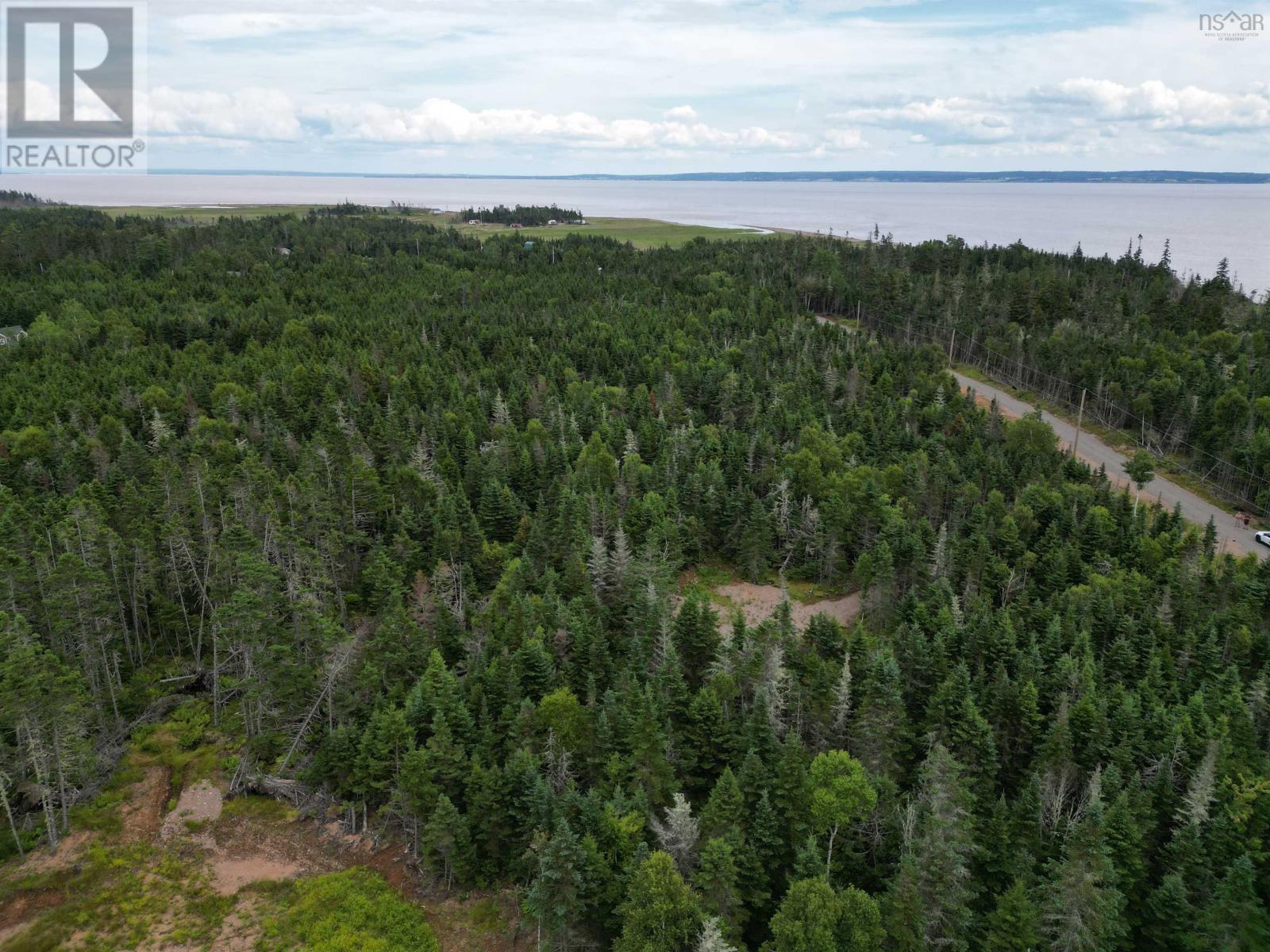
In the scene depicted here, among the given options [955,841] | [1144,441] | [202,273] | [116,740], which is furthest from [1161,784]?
[202,273]

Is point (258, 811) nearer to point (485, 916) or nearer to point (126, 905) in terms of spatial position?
point (126, 905)

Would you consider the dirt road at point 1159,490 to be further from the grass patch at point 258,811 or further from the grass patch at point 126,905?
the grass patch at point 126,905

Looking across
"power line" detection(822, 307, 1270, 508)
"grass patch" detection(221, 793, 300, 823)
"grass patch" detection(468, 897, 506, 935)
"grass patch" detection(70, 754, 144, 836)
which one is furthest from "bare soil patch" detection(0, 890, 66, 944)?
"power line" detection(822, 307, 1270, 508)

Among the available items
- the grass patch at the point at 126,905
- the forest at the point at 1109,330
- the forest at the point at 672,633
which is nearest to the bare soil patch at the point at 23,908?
the grass patch at the point at 126,905

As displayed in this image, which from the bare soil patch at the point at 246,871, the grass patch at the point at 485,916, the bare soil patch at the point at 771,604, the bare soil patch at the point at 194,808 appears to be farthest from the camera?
the bare soil patch at the point at 771,604

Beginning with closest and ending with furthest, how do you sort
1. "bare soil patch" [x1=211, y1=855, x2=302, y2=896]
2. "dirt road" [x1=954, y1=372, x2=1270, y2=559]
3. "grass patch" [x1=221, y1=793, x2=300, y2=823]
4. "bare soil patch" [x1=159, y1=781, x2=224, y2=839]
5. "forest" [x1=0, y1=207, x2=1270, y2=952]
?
"forest" [x1=0, y1=207, x2=1270, y2=952] < "bare soil patch" [x1=211, y1=855, x2=302, y2=896] < "bare soil patch" [x1=159, y1=781, x2=224, y2=839] < "grass patch" [x1=221, y1=793, x2=300, y2=823] < "dirt road" [x1=954, y1=372, x2=1270, y2=559]

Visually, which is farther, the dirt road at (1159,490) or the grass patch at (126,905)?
the dirt road at (1159,490)

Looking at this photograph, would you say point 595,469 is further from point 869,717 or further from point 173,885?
point 173,885

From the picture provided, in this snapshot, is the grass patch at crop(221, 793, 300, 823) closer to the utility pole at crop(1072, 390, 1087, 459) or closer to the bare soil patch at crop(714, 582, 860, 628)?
the bare soil patch at crop(714, 582, 860, 628)

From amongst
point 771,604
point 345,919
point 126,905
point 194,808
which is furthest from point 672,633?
point 126,905
